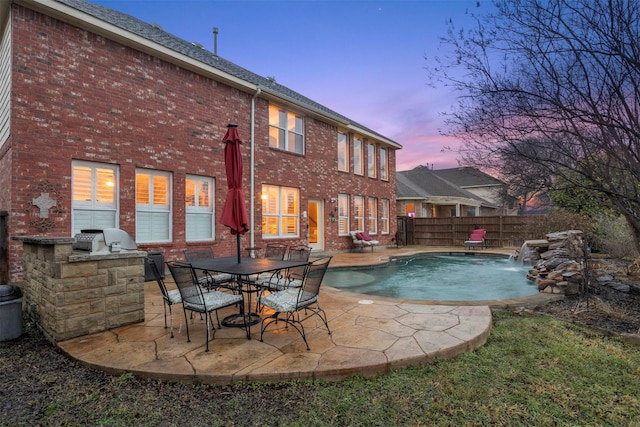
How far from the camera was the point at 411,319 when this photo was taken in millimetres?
4227

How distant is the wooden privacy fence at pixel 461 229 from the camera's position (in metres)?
15.5

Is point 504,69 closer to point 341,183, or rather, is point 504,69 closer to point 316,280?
point 316,280

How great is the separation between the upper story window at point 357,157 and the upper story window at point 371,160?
558mm

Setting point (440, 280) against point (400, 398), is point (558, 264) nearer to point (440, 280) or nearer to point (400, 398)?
point (440, 280)

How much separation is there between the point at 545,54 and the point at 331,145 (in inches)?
375

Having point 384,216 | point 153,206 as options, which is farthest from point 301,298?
point 384,216

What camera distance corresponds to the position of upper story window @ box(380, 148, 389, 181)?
16.6 meters

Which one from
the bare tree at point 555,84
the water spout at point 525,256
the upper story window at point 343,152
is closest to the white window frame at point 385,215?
the upper story window at point 343,152

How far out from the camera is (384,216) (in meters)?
16.8

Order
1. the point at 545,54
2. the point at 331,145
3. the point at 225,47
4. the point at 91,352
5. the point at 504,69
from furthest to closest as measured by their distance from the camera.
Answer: the point at 225,47 → the point at 331,145 → the point at 504,69 → the point at 545,54 → the point at 91,352

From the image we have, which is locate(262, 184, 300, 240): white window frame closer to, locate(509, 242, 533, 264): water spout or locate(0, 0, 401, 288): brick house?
locate(0, 0, 401, 288): brick house

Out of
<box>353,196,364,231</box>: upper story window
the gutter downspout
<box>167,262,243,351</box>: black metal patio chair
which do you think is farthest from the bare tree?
<box>353,196,364,231</box>: upper story window

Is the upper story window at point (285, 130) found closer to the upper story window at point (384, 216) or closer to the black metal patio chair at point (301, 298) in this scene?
the upper story window at point (384, 216)

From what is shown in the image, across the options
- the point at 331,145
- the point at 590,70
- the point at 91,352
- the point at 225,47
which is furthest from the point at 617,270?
the point at 225,47
